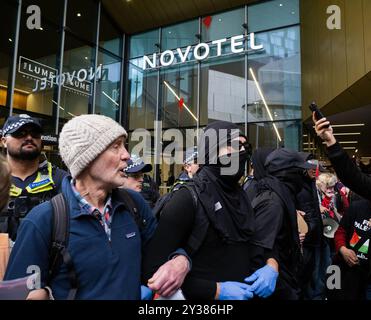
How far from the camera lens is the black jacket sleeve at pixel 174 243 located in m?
1.55

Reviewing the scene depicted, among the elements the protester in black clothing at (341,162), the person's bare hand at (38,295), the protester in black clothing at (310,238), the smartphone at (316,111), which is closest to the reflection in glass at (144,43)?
the protester in black clothing at (310,238)

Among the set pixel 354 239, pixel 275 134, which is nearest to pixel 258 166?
pixel 354 239

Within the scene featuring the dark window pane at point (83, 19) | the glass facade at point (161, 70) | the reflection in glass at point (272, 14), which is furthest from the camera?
the dark window pane at point (83, 19)

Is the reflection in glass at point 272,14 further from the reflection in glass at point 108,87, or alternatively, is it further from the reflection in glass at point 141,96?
the reflection in glass at point 108,87

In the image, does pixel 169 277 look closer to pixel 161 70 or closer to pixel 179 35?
pixel 161 70

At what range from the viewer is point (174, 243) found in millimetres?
1592

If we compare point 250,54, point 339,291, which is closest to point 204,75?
point 250,54

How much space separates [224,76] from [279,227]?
10575 millimetres

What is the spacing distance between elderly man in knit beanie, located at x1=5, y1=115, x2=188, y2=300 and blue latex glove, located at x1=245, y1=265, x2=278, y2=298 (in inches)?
18.3

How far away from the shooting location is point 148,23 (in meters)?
13.5

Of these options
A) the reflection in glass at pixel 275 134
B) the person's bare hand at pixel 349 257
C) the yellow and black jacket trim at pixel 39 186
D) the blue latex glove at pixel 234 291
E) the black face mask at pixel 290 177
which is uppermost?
the reflection in glass at pixel 275 134

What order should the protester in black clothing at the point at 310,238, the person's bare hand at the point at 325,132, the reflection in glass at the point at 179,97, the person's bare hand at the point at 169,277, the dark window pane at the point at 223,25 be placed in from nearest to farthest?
the person's bare hand at the point at 169,277
the person's bare hand at the point at 325,132
the protester in black clothing at the point at 310,238
the dark window pane at the point at 223,25
the reflection in glass at the point at 179,97

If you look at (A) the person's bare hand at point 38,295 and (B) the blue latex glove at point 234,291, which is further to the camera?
(B) the blue latex glove at point 234,291

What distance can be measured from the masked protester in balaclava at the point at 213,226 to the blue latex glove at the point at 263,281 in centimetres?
5
